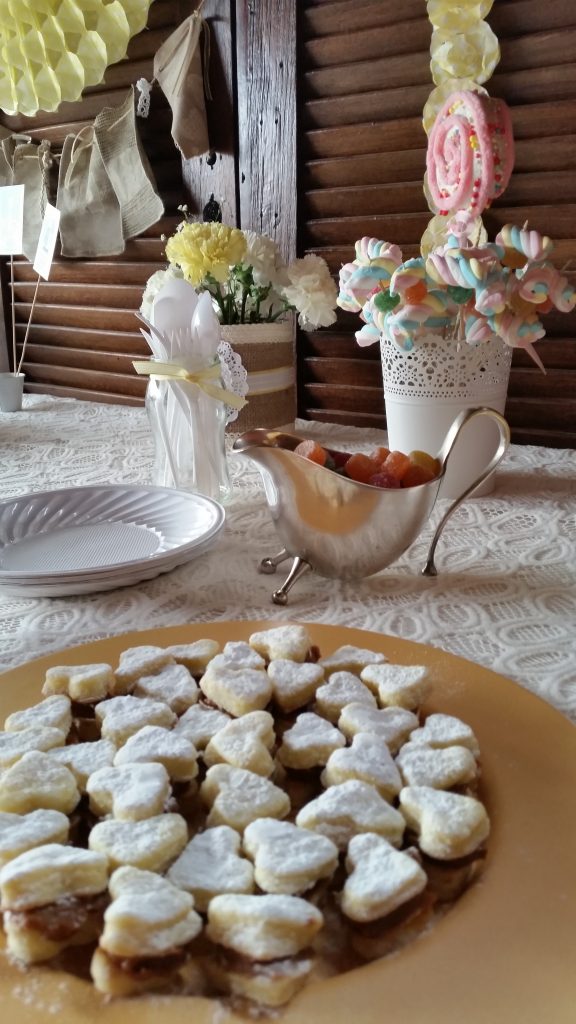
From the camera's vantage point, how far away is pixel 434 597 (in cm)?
78

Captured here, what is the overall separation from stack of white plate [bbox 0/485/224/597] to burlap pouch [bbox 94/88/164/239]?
0.93 metres

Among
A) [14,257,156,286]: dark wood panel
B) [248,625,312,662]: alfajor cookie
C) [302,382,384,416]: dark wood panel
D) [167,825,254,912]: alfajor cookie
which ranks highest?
[14,257,156,286]: dark wood panel

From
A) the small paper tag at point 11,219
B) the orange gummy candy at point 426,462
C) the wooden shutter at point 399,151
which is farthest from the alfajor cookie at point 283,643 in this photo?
the small paper tag at point 11,219

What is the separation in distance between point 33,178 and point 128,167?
1.32 feet

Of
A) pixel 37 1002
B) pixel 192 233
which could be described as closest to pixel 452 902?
pixel 37 1002

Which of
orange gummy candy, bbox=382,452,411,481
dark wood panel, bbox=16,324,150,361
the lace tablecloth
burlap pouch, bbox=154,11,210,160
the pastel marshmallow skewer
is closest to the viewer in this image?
the lace tablecloth

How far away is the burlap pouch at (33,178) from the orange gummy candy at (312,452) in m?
1.48

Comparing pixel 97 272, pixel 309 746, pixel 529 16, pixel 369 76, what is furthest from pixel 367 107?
pixel 309 746

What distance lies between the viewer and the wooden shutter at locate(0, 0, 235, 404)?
168 centimetres

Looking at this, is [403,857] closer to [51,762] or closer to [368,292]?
[51,762]

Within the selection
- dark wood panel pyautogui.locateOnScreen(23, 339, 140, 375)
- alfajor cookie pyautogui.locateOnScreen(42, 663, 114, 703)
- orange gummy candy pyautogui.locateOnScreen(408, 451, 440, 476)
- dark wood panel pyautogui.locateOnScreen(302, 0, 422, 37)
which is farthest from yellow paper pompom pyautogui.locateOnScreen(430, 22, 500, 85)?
alfajor cookie pyautogui.locateOnScreen(42, 663, 114, 703)

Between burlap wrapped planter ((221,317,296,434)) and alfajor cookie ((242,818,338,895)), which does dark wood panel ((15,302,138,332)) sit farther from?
alfajor cookie ((242,818,338,895))

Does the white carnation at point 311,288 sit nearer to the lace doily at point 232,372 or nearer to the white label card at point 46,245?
the lace doily at point 232,372

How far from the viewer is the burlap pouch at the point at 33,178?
193 centimetres
